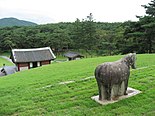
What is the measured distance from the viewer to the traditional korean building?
29.2 metres

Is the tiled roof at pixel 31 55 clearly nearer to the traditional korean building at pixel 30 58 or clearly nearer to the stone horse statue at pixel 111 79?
the traditional korean building at pixel 30 58

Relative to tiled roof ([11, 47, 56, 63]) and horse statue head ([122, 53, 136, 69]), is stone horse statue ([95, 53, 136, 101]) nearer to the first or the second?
horse statue head ([122, 53, 136, 69])

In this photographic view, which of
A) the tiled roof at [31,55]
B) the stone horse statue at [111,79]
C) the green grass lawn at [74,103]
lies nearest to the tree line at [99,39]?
the tiled roof at [31,55]

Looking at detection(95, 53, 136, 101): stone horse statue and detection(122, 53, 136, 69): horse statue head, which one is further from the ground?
detection(122, 53, 136, 69): horse statue head

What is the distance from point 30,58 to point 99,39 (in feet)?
66.4

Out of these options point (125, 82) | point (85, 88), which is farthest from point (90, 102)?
point (85, 88)

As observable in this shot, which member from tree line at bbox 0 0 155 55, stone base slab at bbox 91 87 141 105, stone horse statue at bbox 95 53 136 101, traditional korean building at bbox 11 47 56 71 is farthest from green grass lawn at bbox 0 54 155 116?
traditional korean building at bbox 11 47 56 71

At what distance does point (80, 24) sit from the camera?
4609 centimetres

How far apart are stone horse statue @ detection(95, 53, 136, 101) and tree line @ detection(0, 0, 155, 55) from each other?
18.1 meters

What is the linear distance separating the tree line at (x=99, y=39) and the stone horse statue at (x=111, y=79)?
1811cm

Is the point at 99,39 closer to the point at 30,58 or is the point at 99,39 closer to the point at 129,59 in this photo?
the point at 30,58

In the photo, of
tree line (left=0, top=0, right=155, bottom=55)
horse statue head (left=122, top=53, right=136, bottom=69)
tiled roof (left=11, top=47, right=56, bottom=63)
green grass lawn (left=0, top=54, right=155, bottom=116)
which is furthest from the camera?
tiled roof (left=11, top=47, right=56, bottom=63)

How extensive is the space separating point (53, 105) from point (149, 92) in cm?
339

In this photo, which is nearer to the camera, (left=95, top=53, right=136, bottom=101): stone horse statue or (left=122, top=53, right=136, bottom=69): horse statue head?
(left=95, top=53, right=136, bottom=101): stone horse statue
